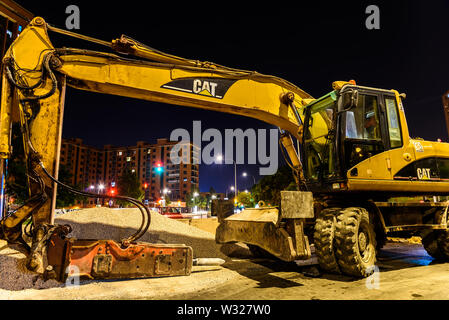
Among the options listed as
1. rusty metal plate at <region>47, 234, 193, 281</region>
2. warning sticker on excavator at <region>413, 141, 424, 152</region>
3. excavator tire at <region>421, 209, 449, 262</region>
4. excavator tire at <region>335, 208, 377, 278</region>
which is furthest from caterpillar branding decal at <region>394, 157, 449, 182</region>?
rusty metal plate at <region>47, 234, 193, 281</region>

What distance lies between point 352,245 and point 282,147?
3460 millimetres

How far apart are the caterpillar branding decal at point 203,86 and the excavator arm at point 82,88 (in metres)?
0.02

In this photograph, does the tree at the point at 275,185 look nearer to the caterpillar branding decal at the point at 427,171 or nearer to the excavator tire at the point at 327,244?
the caterpillar branding decal at the point at 427,171

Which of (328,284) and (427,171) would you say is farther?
(427,171)

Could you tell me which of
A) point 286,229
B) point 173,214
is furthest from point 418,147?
point 173,214

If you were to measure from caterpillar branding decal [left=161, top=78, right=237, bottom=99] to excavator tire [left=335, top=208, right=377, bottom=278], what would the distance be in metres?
3.49

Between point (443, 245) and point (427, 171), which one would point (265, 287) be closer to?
point (427, 171)

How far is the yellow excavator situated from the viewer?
458cm

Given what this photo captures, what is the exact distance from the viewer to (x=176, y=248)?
16.5ft

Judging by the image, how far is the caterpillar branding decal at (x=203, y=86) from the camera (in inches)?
232

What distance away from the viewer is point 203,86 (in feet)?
20.1

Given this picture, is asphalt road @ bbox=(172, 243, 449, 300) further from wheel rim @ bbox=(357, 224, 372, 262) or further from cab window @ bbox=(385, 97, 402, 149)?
cab window @ bbox=(385, 97, 402, 149)
